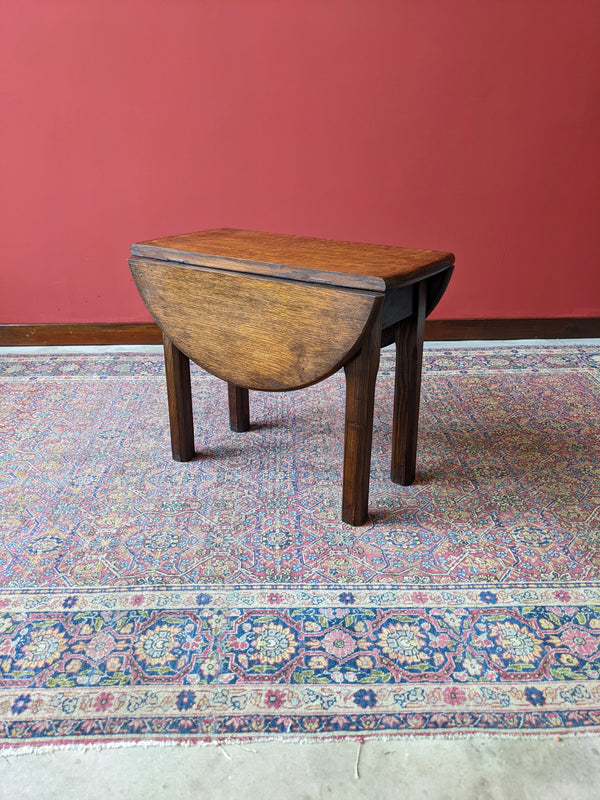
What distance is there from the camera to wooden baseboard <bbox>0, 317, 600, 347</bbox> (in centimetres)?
331

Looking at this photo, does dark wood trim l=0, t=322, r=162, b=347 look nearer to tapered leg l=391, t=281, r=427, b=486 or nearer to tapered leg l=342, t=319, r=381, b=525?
tapered leg l=391, t=281, r=427, b=486

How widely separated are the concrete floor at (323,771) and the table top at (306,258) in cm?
98

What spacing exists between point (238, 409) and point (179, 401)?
0.94 ft

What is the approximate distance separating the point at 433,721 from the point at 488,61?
2779 mm

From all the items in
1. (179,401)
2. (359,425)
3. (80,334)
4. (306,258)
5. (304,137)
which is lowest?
(80,334)

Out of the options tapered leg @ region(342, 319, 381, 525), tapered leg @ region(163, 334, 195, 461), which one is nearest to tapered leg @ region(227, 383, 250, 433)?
→ tapered leg @ region(163, 334, 195, 461)

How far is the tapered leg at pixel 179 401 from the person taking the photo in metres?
2.12

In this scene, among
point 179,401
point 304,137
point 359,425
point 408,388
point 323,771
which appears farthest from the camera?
point 304,137

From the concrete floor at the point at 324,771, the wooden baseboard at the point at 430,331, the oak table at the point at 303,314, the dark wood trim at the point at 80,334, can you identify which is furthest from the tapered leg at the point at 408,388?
the dark wood trim at the point at 80,334

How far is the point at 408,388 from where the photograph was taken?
1.96 meters

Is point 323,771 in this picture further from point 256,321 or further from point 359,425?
point 256,321

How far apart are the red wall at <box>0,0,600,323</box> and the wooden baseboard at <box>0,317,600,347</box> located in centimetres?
6

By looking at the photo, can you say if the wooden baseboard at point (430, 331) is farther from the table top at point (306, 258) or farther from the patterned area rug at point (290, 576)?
the table top at point (306, 258)

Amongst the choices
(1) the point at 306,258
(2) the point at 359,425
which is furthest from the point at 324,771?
(1) the point at 306,258
